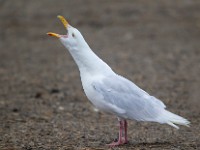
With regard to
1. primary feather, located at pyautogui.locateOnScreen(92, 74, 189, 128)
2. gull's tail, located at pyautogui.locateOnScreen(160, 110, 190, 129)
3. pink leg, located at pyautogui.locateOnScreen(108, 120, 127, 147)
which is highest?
primary feather, located at pyautogui.locateOnScreen(92, 74, 189, 128)

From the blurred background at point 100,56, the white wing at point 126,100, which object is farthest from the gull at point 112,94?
the blurred background at point 100,56

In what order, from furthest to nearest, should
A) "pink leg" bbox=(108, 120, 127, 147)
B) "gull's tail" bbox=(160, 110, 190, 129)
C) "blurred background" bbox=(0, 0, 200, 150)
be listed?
"blurred background" bbox=(0, 0, 200, 150) → "pink leg" bbox=(108, 120, 127, 147) → "gull's tail" bbox=(160, 110, 190, 129)

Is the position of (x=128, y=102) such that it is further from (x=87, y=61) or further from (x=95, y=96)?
(x=87, y=61)

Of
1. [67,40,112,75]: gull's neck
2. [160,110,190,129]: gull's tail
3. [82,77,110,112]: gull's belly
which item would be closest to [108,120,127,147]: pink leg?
[82,77,110,112]: gull's belly

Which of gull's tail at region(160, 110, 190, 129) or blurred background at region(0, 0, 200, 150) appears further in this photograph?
blurred background at region(0, 0, 200, 150)

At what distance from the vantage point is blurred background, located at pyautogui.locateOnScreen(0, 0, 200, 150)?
744 cm

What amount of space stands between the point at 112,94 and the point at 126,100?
172 mm

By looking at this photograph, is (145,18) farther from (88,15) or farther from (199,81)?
(199,81)

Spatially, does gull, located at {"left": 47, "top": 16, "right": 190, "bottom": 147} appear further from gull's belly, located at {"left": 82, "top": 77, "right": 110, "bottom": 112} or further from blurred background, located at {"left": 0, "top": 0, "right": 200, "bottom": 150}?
blurred background, located at {"left": 0, "top": 0, "right": 200, "bottom": 150}

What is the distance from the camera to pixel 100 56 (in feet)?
45.3

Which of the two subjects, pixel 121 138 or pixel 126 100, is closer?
pixel 126 100

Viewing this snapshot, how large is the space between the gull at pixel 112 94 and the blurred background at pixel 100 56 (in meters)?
0.33

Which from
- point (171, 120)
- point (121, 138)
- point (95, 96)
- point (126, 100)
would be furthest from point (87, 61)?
point (171, 120)

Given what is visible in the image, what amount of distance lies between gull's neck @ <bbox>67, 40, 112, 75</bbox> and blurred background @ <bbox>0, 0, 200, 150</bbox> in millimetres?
861
